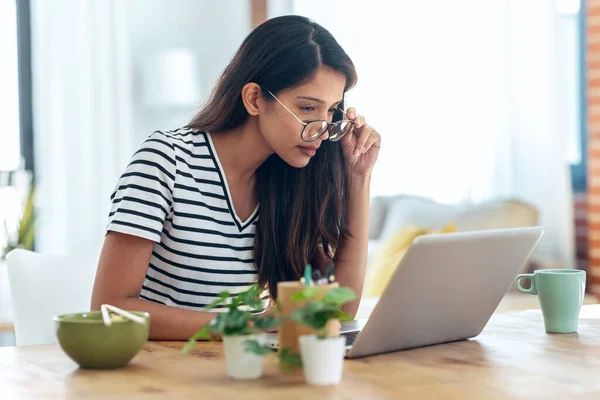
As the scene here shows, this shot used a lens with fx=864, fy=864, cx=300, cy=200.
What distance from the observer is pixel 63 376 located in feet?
3.57

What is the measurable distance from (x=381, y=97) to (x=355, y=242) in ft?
8.46

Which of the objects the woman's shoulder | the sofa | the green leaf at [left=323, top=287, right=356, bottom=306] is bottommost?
the sofa

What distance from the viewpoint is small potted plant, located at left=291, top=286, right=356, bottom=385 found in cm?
98

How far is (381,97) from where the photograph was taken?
4352 millimetres

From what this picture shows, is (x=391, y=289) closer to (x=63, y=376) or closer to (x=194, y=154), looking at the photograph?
(x=63, y=376)

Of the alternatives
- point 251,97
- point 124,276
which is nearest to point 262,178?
point 251,97

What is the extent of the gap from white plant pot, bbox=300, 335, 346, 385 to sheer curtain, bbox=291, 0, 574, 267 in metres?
3.36

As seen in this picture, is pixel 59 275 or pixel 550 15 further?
pixel 550 15

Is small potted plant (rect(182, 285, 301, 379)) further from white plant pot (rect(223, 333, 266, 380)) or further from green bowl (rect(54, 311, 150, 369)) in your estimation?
green bowl (rect(54, 311, 150, 369))

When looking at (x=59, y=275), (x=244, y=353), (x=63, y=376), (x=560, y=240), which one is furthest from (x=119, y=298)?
(x=560, y=240)

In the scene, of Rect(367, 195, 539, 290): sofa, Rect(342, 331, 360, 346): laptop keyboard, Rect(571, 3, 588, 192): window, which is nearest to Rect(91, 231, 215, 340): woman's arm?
Rect(342, 331, 360, 346): laptop keyboard

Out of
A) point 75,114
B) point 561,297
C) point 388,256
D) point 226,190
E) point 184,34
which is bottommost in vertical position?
point 388,256

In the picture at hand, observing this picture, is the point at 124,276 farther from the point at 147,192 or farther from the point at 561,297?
the point at 561,297

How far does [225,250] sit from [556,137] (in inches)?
114
